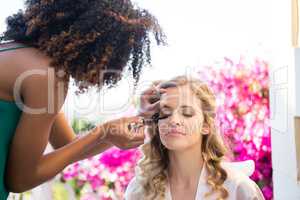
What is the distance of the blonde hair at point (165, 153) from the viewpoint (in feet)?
3.70

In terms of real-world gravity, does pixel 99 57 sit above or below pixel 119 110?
above

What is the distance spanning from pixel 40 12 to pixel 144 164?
20.1 inches

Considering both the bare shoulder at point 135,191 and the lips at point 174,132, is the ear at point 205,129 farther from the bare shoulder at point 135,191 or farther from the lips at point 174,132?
the bare shoulder at point 135,191

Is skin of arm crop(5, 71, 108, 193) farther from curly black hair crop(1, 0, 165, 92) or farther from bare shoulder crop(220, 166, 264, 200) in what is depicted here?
bare shoulder crop(220, 166, 264, 200)

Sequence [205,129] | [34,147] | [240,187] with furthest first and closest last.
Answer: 1. [205,129]
2. [240,187]
3. [34,147]

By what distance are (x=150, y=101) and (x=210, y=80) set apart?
0.99 feet

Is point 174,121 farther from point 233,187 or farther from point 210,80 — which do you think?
point 210,80

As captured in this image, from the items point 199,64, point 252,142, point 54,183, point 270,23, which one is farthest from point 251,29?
point 54,183

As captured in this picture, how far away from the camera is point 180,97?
1.13 meters

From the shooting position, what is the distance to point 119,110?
1.31 meters

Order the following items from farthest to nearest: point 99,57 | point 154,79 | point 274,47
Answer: point 274,47 < point 154,79 < point 99,57

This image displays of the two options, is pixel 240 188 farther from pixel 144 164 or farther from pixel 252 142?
pixel 252 142

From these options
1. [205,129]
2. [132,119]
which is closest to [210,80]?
[205,129]

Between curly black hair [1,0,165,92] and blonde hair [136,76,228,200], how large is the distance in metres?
0.18
